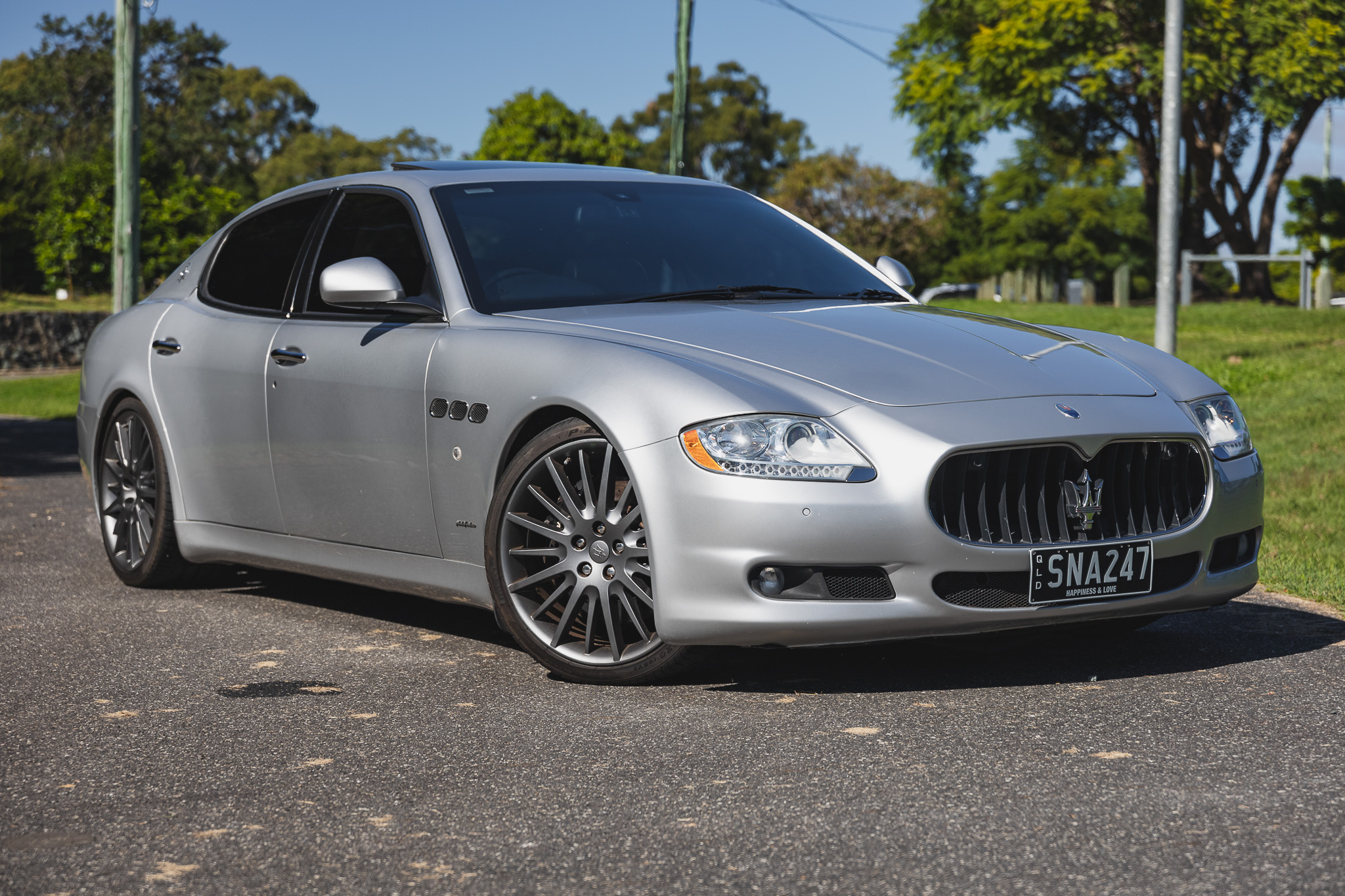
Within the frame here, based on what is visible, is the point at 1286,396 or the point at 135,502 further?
the point at 1286,396

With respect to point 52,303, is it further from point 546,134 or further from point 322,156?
point 322,156

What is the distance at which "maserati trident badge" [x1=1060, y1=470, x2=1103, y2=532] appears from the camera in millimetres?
4176

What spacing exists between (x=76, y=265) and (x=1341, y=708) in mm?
27703

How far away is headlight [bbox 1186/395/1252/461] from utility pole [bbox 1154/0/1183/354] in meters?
9.10

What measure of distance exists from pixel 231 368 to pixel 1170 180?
10.1m

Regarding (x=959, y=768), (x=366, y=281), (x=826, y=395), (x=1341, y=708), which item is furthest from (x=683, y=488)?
(x=1341, y=708)

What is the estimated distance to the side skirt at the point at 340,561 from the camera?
4.80 meters

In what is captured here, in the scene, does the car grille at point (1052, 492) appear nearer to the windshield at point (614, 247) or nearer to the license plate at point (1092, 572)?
the license plate at point (1092, 572)

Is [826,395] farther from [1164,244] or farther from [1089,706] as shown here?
[1164,244]

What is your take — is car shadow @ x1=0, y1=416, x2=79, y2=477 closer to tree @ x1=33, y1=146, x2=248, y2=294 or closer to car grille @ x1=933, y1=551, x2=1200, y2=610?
car grille @ x1=933, y1=551, x2=1200, y2=610

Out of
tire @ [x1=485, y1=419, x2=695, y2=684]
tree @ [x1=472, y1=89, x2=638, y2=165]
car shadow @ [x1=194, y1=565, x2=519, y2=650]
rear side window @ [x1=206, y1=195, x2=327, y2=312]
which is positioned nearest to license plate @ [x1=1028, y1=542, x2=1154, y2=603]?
tire @ [x1=485, y1=419, x2=695, y2=684]

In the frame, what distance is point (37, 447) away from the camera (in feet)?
43.3

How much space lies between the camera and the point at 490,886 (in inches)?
110

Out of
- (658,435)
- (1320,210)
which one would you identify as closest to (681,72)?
(658,435)
